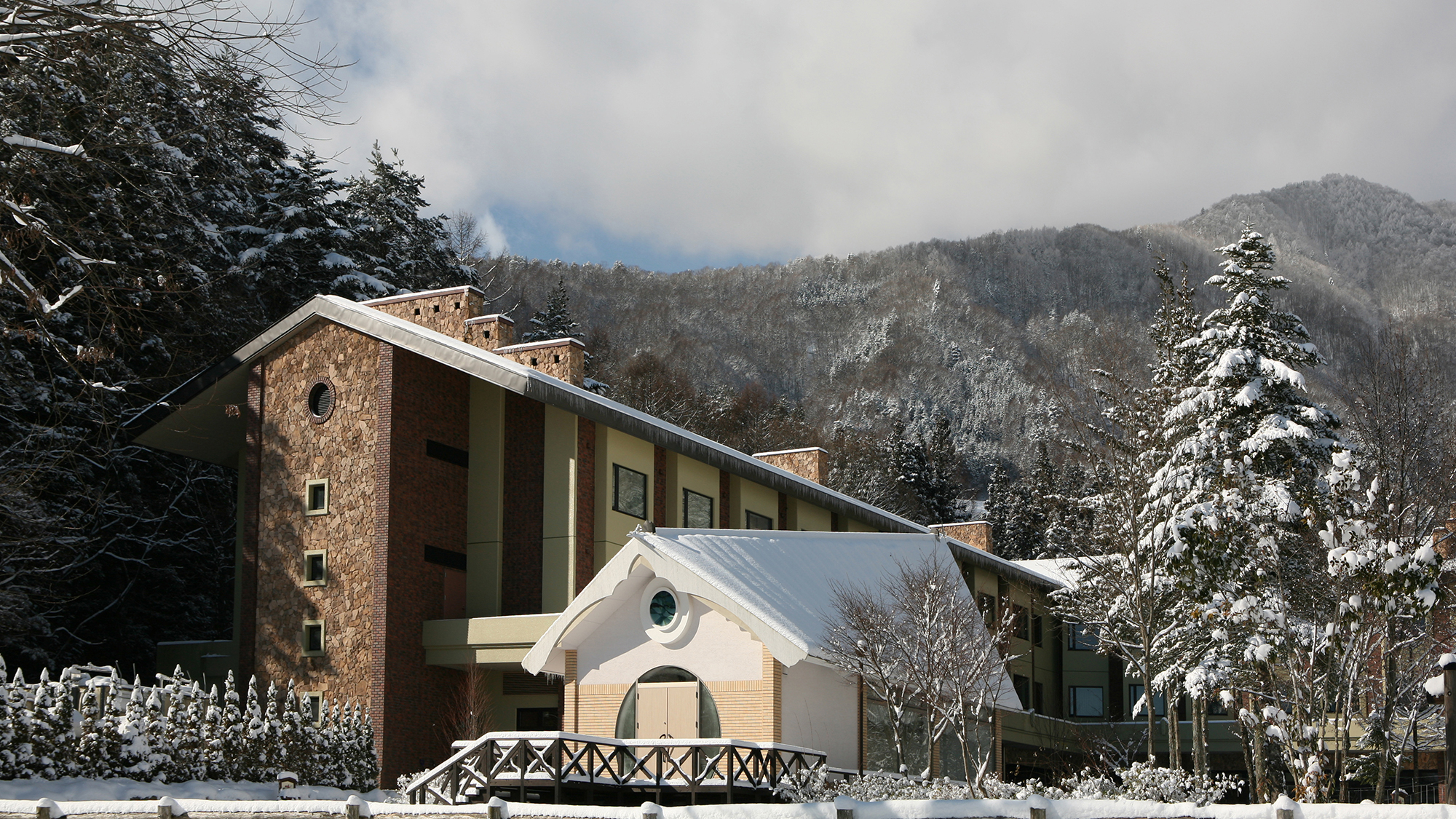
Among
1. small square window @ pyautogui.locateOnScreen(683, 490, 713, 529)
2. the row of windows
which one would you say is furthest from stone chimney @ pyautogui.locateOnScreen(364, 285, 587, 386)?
small square window @ pyautogui.locateOnScreen(683, 490, 713, 529)

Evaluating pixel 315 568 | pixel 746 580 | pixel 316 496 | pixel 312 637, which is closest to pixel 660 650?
pixel 746 580

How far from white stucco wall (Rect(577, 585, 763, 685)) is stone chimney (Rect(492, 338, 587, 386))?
368 inches

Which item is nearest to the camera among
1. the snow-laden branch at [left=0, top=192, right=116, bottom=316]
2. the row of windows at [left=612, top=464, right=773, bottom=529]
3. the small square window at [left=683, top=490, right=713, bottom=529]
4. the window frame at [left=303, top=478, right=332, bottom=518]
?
the snow-laden branch at [left=0, top=192, right=116, bottom=316]

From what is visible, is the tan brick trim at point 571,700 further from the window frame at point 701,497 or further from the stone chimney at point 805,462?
the stone chimney at point 805,462

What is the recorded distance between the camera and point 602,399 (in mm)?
29547

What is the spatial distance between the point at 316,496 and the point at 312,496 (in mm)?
111

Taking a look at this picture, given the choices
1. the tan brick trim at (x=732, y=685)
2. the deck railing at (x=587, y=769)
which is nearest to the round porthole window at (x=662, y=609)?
the tan brick trim at (x=732, y=685)

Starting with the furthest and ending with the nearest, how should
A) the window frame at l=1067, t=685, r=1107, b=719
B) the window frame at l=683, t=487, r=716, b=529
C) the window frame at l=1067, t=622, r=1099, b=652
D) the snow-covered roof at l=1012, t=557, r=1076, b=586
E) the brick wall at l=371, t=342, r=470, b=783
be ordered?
the window frame at l=1067, t=622, r=1099, b=652 → the window frame at l=1067, t=685, r=1107, b=719 → the snow-covered roof at l=1012, t=557, r=1076, b=586 → the window frame at l=683, t=487, r=716, b=529 → the brick wall at l=371, t=342, r=470, b=783

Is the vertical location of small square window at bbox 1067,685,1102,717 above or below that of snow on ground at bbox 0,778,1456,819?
below

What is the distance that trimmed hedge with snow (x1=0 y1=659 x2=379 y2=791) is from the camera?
2088cm

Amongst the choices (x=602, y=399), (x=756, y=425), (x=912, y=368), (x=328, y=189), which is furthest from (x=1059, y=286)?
(x=602, y=399)

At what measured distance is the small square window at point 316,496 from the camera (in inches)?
1192

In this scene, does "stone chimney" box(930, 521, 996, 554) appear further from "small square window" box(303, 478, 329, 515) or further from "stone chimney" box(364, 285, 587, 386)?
"small square window" box(303, 478, 329, 515)

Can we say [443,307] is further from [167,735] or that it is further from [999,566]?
[999,566]
